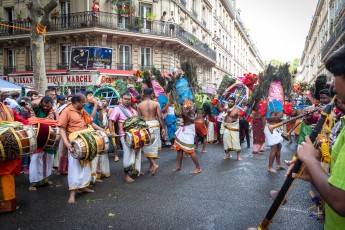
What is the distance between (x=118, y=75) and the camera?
2255 cm

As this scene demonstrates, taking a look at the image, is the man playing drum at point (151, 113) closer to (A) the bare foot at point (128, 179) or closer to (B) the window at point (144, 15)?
(A) the bare foot at point (128, 179)

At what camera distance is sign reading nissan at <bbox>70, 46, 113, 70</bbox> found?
1648 centimetres

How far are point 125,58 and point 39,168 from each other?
18.9m

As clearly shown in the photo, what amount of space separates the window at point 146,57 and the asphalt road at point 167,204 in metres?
18.1

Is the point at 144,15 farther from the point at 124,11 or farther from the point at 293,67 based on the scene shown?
the point at 293,67

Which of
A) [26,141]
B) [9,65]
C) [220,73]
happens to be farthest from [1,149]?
[220,73]

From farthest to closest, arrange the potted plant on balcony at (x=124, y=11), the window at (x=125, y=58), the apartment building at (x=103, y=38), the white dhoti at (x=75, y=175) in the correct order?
the window at (x=125, y=58)
the potted plant on balcony at (x=124, y=11)
the apartment building at (x=103, y=38)
the white dhoti at (x=75, y=175)

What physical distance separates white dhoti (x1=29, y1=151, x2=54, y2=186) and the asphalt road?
0.18 meters

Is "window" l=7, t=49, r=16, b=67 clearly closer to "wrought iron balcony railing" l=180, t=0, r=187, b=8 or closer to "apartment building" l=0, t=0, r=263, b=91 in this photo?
"apartment building" l=0, t=0, r=263, b=91

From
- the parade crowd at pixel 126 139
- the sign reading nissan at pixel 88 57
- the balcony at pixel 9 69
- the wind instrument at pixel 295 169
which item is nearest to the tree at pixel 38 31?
the sign reading nissan at pixel 88 57

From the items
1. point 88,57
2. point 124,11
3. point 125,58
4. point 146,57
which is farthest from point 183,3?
point 88,57

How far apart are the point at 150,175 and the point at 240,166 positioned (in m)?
2.37

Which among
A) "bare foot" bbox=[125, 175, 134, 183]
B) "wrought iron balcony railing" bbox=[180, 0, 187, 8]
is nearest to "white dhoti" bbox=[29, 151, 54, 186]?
"bare foot" bbox=[125, 175, 134, 183]

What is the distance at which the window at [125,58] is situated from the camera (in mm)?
23406
